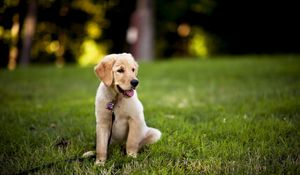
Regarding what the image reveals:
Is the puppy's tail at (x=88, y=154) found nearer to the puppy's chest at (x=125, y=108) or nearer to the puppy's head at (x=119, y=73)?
the puppy's chest at (x=125, y=108)

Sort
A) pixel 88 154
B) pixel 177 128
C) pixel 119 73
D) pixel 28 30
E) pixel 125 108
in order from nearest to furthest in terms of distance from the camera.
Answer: pixel 119 73
pixel 125 108
pixel 88 154
pixel 177 128
pixel 28 30

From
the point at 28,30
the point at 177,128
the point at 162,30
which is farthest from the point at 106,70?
the point at 162,30

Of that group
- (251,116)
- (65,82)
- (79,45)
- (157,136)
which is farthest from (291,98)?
(79,45)

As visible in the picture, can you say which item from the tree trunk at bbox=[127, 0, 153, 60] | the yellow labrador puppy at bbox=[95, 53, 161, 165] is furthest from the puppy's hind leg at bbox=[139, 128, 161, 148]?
the tree trunk at bbox=[127, 0, 153, 60]

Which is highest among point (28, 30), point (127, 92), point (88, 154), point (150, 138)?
point (28, 30)

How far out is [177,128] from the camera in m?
5.39

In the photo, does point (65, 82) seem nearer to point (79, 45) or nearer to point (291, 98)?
point (291, 98)

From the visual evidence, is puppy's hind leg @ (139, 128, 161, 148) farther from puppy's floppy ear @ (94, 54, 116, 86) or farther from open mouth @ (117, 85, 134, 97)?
puppy's floppy ear @ (94, 54, 116, 86)

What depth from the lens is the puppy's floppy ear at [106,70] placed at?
412 cm

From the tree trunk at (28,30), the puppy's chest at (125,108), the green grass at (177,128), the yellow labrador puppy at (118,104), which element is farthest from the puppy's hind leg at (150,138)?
the tree trunk at (28,30)

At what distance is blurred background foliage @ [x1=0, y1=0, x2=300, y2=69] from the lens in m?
23.7

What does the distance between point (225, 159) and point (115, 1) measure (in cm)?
2131

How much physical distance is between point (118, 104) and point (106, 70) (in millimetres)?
376

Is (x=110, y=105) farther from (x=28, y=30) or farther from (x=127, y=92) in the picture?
(x=28, y=30)
